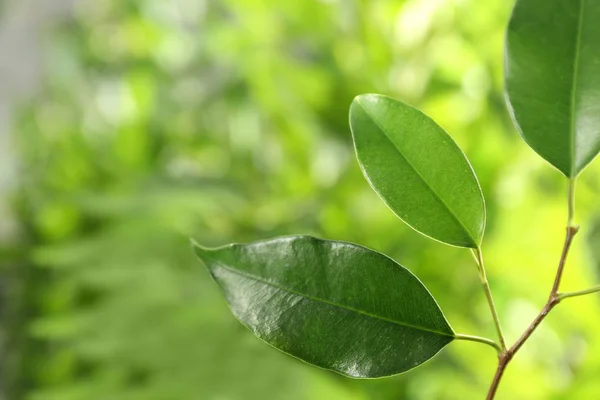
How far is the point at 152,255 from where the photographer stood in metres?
A: 0.47

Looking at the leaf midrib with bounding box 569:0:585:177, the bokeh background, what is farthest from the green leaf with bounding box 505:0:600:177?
the bokeh background

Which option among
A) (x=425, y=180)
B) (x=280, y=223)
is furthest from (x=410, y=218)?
(x=280, y=223)

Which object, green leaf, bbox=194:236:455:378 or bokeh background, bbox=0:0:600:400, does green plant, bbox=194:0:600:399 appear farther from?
bokeh background, bbox=0:0:600:400

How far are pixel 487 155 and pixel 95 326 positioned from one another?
267 millimetres

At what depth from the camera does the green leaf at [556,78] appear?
0.44 feet

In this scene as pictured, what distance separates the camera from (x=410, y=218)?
14 centimetres

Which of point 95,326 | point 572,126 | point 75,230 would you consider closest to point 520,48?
point 572,126

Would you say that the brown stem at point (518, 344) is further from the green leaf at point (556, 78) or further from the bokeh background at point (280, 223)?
the bokeh background at point (280, 223)

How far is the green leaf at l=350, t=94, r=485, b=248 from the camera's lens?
0.13 metres

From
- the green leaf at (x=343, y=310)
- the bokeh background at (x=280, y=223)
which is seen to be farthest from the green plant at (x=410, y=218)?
the bokeh background at (x=280, y=223)

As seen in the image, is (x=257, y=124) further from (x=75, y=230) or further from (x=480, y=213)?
(x=480, y=213)

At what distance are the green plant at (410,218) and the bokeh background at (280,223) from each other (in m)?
0.16

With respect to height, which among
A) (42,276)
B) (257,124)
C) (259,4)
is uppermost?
(259,4)

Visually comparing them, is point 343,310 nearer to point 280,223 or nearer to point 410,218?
point 410,218
